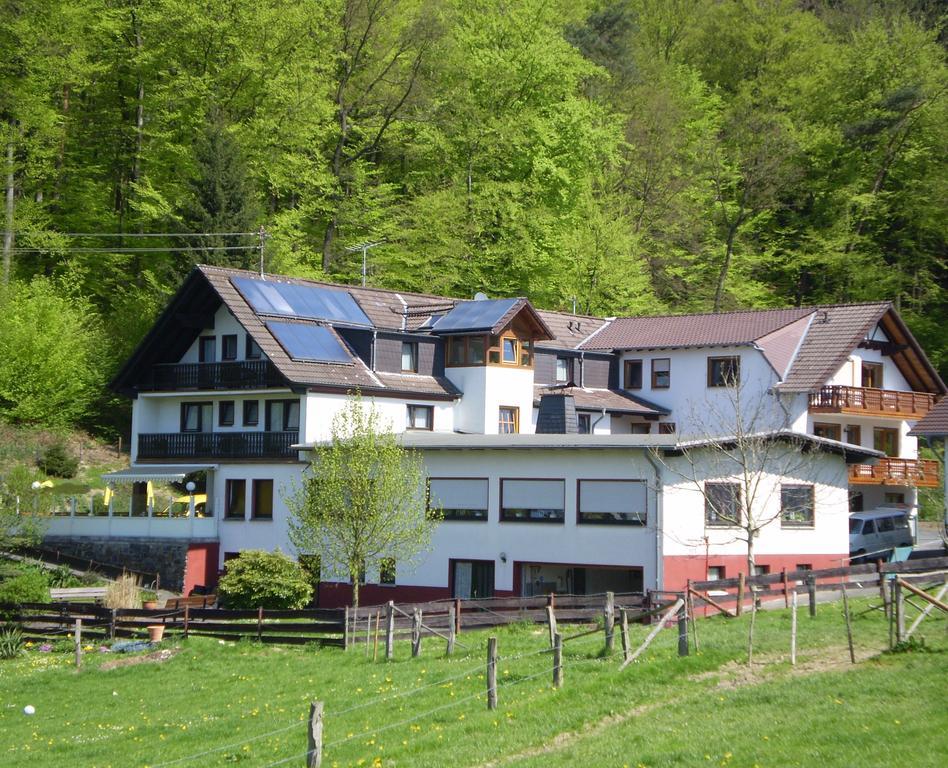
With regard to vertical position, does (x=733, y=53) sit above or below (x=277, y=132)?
above

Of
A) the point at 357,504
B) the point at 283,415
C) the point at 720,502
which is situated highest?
the point at 283,415

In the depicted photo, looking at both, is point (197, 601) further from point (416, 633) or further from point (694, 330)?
point (694, 330)

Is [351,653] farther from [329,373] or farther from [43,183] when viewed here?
[43,183]

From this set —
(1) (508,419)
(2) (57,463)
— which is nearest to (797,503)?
(1) (508,419)

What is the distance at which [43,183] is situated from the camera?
2685 inches

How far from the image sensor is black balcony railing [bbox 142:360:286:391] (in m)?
47.9

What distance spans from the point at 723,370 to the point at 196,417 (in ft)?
68.5

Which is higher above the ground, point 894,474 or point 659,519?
point 894,474

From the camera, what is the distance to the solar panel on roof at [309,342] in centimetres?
4800

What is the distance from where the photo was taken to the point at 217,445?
49.5 metres

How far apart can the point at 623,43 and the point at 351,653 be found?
6363cm

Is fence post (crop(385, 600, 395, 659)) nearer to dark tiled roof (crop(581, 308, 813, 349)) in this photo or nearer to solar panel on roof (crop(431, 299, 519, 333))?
solar panel on roof (crop(431, 299, 519, 333))

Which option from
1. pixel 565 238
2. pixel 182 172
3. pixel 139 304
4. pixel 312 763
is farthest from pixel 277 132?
pixel 312 763

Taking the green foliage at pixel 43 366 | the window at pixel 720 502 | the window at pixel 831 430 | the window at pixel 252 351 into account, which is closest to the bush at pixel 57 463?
the green foliage at pixel 43 366
